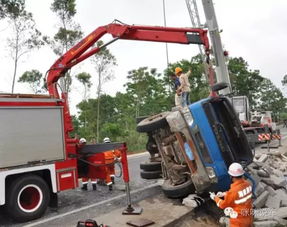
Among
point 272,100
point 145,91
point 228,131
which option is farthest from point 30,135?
point 272,100

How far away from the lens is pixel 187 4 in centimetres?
3253

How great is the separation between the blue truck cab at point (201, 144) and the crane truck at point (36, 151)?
940mm

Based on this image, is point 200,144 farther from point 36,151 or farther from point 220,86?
point 36,151

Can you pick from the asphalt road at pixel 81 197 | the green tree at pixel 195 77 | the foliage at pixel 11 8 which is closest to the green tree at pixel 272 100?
the green tree at pixel 195 77

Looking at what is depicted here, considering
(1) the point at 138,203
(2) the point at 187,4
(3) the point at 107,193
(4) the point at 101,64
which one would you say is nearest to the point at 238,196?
(1) the point at 138,203

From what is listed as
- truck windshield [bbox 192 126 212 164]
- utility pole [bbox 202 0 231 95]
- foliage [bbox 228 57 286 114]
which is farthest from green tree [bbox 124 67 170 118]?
truck windshield [bbox 192 126 212 164]

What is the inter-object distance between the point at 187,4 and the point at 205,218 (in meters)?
28.9

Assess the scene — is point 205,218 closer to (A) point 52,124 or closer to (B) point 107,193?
(B) point 107,193

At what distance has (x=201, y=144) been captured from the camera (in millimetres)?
6105

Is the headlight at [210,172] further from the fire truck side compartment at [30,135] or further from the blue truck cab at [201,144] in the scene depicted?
the fire truck side compartment at [30,135]

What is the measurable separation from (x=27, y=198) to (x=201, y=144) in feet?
11.3

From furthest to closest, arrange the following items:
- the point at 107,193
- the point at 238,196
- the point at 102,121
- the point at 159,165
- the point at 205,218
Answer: the point at 102,121, the point at 107,193, the point at 159,165, the point at 205,218, the point at 238,196

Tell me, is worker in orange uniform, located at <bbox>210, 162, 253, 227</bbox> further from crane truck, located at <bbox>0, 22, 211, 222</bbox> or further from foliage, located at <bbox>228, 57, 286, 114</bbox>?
foliage, located at <bbox>228, 57, 286, 114</bbox>

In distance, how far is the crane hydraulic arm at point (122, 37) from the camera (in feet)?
26.2
